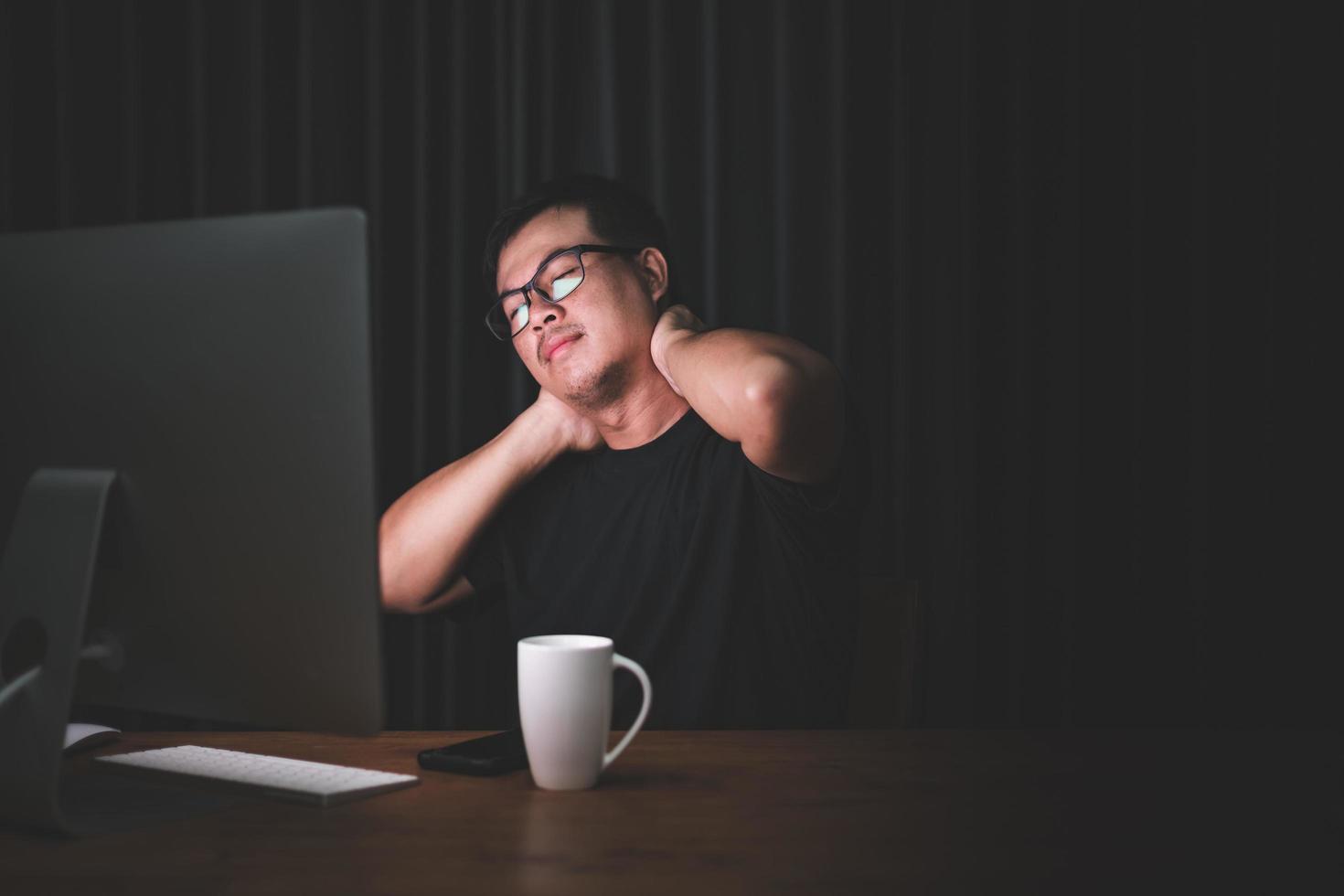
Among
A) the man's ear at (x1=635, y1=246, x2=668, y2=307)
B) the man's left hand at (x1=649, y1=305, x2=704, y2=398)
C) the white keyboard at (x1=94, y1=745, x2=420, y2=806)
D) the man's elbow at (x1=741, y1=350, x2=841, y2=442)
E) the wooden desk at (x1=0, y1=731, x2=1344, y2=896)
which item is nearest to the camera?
the wooden desk at (x1=0, y1=731, x2=1344, y2=896)

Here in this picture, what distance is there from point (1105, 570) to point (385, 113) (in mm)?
1814

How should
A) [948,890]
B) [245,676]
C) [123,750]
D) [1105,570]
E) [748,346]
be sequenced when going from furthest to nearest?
[1105,570], [748,346], [123,750], [245,676], [948,890]

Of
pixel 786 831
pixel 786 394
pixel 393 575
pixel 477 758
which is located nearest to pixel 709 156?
Result: pixel 786 394

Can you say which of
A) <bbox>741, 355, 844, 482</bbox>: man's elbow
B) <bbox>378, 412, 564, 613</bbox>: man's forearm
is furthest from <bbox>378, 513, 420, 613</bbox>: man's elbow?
<bbox>741, 355, 844, 482</bbox>: man's elbow

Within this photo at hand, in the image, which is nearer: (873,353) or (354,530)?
(354,530)

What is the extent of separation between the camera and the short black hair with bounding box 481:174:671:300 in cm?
179

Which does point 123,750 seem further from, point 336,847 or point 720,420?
point 720,420

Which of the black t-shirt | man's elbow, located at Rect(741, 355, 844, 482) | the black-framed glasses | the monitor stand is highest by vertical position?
the black-framed glasses

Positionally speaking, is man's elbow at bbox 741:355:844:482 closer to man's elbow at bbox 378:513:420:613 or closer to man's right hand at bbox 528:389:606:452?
man's right hand at bbox 528:389:606:452

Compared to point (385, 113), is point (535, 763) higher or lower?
lower

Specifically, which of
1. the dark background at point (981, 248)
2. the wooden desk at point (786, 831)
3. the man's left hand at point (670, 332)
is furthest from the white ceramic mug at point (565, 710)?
the dark background at point (981, 248)

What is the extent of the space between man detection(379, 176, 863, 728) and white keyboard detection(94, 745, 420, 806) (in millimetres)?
845

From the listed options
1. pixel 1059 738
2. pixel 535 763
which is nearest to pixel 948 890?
pixel 535 763

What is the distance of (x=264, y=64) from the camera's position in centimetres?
220
